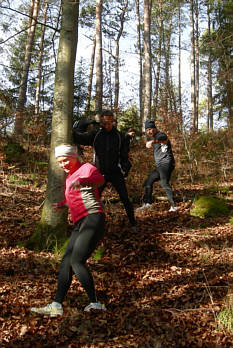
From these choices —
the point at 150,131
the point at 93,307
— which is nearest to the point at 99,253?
the point at 93,307

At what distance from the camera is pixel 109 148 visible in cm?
540

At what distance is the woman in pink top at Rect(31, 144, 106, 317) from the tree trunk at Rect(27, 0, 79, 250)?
162 centimetres

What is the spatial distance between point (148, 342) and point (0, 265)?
2.47m

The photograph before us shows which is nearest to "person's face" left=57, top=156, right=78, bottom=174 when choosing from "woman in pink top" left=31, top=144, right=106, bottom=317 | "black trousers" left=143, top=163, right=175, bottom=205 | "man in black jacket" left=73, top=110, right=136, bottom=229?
"woman in pink top" left=31, top=144, right=106, bottom=317

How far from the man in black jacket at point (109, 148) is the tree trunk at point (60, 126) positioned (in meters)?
0.37

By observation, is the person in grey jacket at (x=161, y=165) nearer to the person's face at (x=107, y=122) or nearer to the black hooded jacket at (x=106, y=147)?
the black hooded jacket at (x=106, y=147)

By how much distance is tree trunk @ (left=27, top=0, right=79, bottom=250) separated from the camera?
4945 millimetres

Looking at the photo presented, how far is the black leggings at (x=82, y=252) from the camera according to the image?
318 centimetres

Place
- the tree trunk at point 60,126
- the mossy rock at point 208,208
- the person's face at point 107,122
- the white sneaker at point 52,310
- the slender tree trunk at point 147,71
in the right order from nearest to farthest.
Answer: the white sneaker at point 52,310 → the tree trunk at point 60,126 → the person's face at point 107,122 → the mossy rock at point 208,208 → the slender tree trunk at point 147,71

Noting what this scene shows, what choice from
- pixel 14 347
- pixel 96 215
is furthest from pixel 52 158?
pixel 14 347

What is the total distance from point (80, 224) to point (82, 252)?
0.31 m

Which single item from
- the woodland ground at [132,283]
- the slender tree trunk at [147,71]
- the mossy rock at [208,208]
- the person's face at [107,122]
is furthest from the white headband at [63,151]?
the slender tree trunk at [147,71]

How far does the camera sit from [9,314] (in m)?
3.37

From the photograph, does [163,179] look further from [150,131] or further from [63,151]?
[63,151]
